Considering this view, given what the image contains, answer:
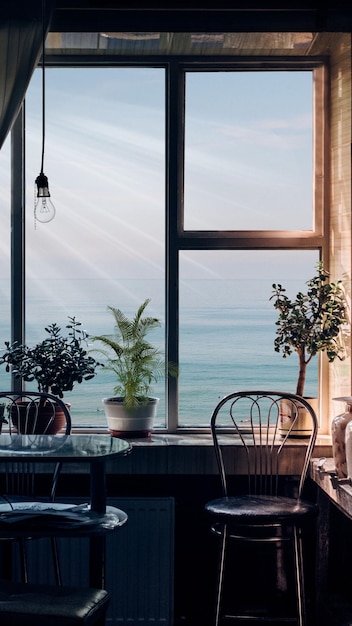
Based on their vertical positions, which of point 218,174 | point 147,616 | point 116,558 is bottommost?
point 147,616

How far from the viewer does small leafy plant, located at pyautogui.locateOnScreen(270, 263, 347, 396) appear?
410 cm

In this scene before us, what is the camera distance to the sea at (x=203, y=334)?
4367 mm

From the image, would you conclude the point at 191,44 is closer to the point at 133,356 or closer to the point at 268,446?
the point at 133,356

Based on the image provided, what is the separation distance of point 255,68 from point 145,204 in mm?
904

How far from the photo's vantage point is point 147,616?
13.1 feet

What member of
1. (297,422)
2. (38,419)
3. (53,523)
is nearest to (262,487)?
(297,422)

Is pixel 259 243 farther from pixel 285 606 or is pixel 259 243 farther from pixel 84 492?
pixel 285 606

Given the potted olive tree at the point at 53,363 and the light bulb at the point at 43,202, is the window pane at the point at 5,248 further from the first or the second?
the light bulb at the point at 43,202

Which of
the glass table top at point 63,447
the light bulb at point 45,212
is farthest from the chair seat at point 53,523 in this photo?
the light bulb at point 45,212

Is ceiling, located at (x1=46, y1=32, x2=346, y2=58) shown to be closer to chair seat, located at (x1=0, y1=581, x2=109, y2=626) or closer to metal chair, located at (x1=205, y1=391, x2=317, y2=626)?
metal chair, located at (x1=205, y1=391, x2=317, y2=626)

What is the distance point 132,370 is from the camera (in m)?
4.21

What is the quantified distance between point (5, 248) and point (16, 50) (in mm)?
1048

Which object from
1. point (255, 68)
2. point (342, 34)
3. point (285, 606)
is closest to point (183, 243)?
point (255, 68)
